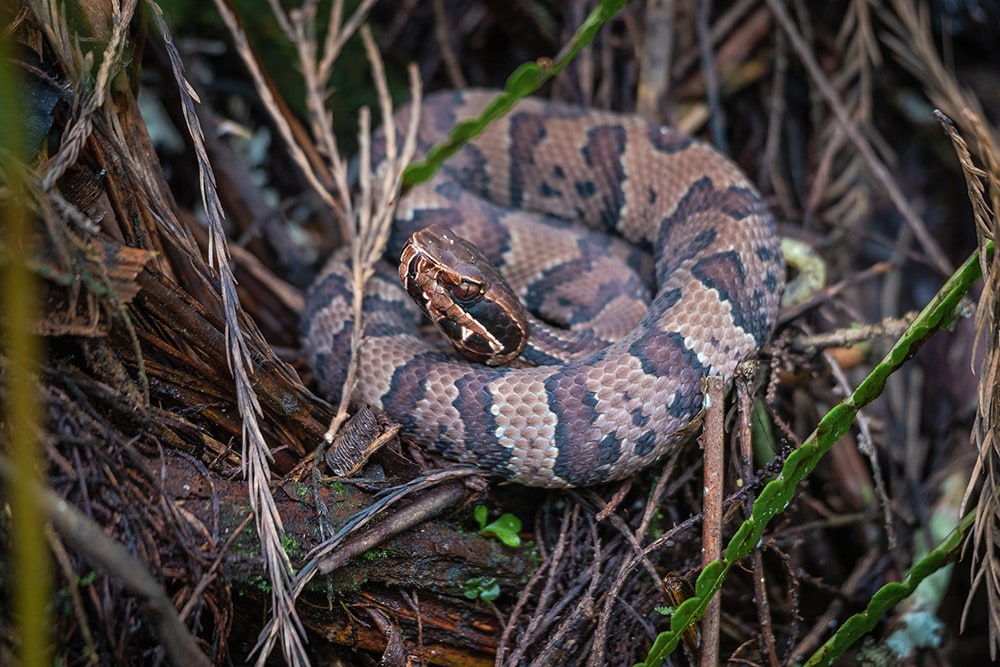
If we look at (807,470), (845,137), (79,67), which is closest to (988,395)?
(807,470)

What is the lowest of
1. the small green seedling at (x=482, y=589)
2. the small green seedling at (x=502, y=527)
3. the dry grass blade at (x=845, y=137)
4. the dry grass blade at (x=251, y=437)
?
the small green seedling at (x=482, y=589)

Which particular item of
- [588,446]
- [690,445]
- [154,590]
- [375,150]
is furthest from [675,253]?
[154,590]

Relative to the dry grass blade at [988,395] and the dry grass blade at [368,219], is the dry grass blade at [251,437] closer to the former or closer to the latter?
the dry grass blade at [368,219]

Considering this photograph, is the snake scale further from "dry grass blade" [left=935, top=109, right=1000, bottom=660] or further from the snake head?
"dry grass blade" [left=935, top=109, right=1000, bottom=660]

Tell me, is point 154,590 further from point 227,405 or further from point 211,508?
point 227,405

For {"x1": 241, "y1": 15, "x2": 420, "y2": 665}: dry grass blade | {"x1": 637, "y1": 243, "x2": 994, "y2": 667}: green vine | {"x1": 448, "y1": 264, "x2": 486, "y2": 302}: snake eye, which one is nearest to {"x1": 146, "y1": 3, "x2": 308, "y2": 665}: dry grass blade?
{"x1": 241, "y1": 15, "x2": 420, "y2": 665}: dry grass blade

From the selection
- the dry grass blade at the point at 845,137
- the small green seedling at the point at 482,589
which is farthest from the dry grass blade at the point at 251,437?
the dry grass blade at the point at 845,137
